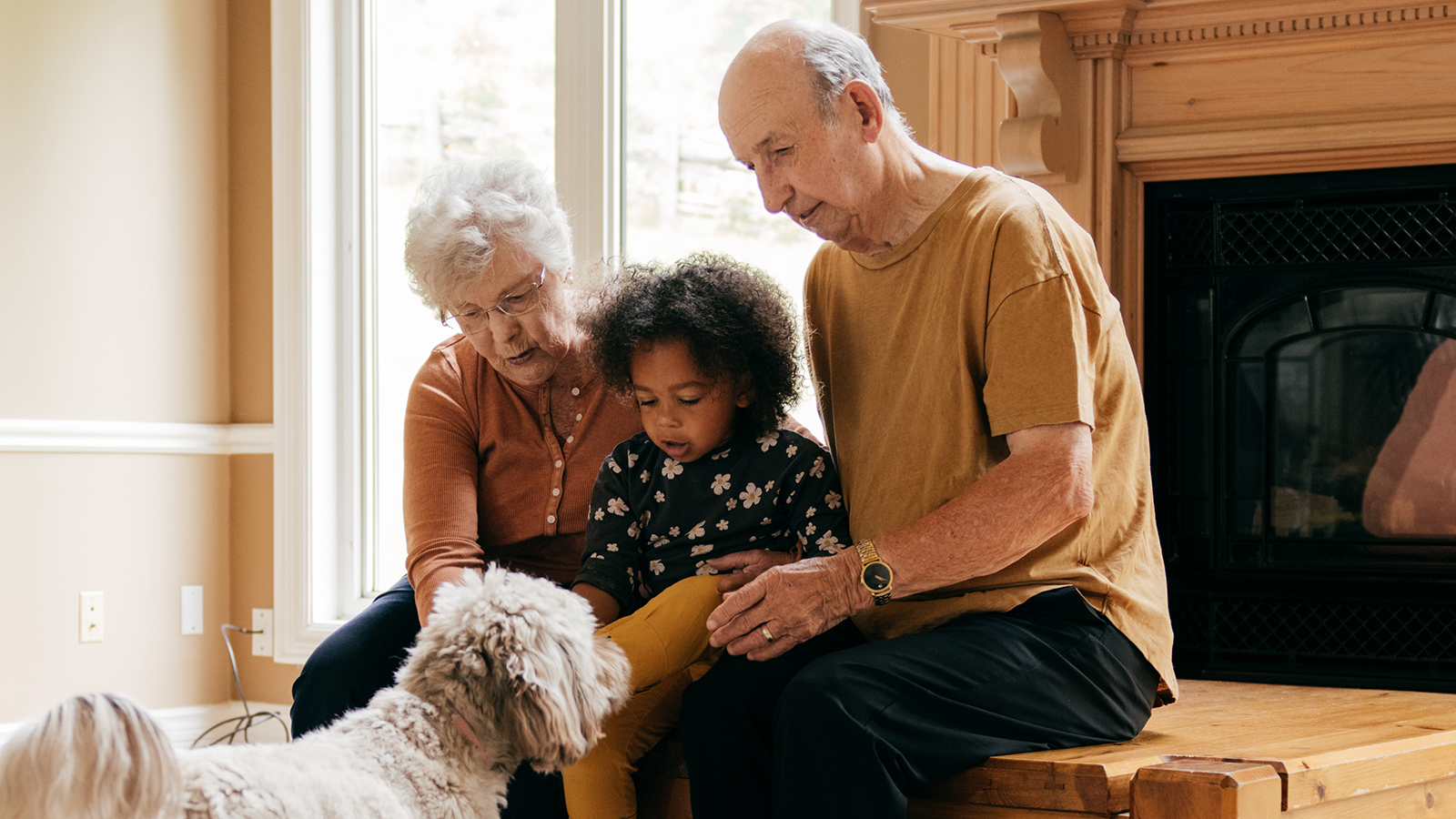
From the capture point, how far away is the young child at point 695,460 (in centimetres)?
166

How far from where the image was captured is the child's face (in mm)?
1672

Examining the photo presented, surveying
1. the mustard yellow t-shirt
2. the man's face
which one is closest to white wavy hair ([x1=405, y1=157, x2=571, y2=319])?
the man's face

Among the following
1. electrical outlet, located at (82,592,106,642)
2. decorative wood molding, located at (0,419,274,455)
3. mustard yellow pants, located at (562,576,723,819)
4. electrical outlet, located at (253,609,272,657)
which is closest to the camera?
mustard yellow pants, located at (562,576,723,819)

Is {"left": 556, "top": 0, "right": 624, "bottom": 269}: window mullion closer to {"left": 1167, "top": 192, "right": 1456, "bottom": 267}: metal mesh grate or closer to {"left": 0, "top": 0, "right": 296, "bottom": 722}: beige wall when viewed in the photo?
{"left": 0, "top": 0, "right": 296, "bottom": 722}: beige wall

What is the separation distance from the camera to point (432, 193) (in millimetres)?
1943

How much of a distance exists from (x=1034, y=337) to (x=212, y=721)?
2.86m

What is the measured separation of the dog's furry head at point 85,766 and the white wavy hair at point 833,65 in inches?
40.2

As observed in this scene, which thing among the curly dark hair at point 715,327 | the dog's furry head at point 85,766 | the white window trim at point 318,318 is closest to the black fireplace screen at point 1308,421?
the curly dark hair at point 715,327

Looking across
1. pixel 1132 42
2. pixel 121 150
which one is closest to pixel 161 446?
pixel 121 150

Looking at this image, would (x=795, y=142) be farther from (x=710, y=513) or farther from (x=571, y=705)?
(x=571, y=705)

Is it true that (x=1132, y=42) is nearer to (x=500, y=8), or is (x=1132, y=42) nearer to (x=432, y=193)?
(x=432, y=193)

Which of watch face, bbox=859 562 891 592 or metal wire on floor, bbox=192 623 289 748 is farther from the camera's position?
metal wire on floor, bbox=192 623 289 748

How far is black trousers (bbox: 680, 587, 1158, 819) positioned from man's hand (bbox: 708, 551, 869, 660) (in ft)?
0.15

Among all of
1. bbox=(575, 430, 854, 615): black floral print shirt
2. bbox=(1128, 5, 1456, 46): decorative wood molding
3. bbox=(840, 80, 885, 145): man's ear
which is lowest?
bbox=(575, 430, 854, 615): black floral print shirt
